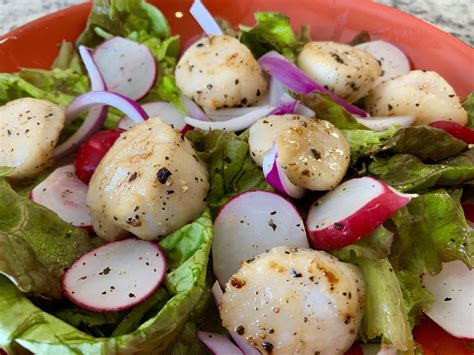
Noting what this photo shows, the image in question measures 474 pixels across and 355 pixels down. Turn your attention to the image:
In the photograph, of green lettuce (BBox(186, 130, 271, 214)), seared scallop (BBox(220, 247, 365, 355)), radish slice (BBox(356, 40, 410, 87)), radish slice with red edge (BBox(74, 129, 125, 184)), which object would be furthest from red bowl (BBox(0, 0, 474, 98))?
seared scallop (BBox(220, 247, 365, 355))

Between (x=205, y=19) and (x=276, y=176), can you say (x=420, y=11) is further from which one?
(x=276, y=176)

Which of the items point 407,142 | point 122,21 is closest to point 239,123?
point 407,142

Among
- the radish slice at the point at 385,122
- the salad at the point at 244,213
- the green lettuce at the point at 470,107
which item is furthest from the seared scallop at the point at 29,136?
the green lettuce at the point at 470,107

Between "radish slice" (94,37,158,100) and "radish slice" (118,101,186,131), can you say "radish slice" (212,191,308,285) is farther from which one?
"radish slice" (94,37,158,100)

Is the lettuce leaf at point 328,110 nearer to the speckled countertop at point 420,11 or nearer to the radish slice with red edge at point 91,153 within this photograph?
the radish slice with red edge at point 91,153

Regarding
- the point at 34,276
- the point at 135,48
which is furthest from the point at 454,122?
the point at 34,276
